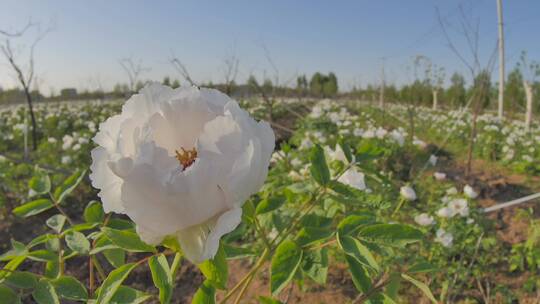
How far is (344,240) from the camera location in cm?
66

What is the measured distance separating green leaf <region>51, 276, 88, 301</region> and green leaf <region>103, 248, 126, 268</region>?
0.25 ft

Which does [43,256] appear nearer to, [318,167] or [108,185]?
[108,185]

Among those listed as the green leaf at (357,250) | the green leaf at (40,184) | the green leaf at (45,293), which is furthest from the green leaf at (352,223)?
the green leaf at (40,184)

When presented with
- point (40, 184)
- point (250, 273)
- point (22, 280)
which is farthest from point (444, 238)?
point (22, 280)

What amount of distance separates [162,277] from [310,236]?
24 cm

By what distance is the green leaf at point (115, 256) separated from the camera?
74cm

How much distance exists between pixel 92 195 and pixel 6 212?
74cm

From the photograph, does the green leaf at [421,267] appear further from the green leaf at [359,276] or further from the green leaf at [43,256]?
the green leaf at [43,256]

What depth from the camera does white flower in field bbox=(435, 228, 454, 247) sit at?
7.76ft

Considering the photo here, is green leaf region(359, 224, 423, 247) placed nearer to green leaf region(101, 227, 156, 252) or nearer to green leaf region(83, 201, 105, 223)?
green leaf region(101, 227, 156, 252)

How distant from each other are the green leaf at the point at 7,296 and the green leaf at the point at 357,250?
534 mm

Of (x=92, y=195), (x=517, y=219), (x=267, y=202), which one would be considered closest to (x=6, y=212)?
(x=92, y=195)

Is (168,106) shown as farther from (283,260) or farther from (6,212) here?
(6,212)

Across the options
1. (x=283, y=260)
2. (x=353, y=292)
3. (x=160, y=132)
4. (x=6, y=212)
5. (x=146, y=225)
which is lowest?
(x=353, y=292)
